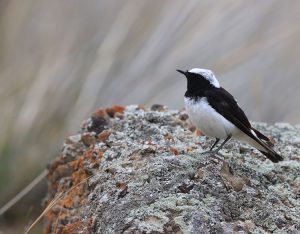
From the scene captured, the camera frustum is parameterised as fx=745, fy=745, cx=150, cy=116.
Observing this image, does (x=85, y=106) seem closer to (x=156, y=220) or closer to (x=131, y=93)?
(x=131, y=93)

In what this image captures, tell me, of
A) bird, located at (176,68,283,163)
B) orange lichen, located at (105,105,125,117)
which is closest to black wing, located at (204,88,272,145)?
bird, located at (176,68,283,163)

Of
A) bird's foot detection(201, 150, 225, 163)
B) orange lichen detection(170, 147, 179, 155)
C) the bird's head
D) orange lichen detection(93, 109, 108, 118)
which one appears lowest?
bird's foot detection(201, 150, 225, 163)

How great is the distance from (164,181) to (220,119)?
772 mm

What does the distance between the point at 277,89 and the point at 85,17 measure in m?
1.70

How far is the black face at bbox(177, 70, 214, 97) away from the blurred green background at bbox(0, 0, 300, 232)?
46.9 inches

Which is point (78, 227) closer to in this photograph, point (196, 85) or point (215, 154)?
point (215, 154)

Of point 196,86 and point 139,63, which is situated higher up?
point 139,63

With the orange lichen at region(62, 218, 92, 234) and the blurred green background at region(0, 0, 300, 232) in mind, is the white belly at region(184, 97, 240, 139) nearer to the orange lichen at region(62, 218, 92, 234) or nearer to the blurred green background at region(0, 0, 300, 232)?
the orange lichen at region(62, 218, 92, 234)

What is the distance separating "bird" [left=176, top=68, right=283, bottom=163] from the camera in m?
3.94

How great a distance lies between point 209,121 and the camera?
395 cm

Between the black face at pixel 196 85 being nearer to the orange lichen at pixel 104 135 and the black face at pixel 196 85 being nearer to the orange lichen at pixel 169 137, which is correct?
the orange lichen at pixel 169 137

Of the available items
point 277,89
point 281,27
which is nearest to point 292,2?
point 281,27

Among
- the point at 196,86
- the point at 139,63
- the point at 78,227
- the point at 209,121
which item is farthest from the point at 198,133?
the point at 139,63

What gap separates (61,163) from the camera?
4234 mm
